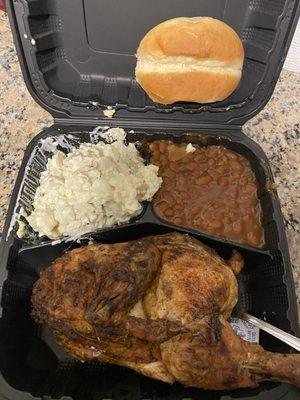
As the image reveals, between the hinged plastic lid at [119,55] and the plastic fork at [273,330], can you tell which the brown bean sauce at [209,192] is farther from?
A: the plastic fork at [273,330]

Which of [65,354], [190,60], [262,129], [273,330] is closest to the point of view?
[273,330]

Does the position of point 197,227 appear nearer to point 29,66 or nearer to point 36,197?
point 36,197

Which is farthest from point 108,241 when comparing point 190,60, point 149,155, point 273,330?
point 190,60

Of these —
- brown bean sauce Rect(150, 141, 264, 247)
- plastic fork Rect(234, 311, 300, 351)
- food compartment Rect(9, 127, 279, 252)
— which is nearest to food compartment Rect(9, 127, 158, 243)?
food compartment Rect(9, 127, 279, 252)

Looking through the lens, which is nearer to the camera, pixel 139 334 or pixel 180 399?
pixel 139 334

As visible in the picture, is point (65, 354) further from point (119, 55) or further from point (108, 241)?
point (119, 55)

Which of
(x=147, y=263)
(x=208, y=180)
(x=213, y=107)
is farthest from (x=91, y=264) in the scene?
(x=213, y=107)

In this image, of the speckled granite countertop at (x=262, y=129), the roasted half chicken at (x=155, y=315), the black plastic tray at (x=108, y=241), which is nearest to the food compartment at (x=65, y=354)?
the black plastic tray at (x=108, y=241)
